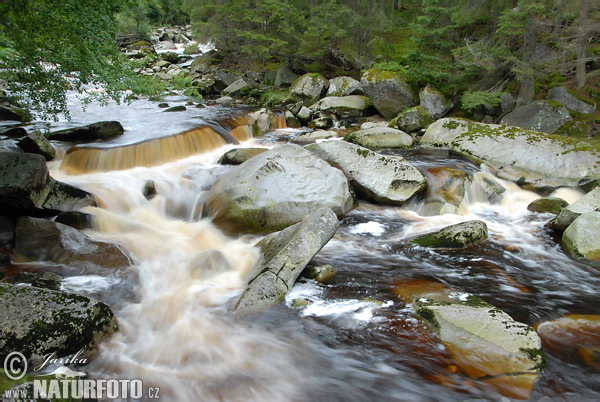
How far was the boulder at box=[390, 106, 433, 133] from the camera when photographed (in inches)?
531

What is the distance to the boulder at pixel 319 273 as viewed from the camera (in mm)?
5152

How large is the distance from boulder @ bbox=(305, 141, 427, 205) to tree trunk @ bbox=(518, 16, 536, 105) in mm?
6468

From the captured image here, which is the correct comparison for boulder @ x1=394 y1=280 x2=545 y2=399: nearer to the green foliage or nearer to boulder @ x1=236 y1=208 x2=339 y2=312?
boulder @ x1=236 y1=208 x2=339 y2=312

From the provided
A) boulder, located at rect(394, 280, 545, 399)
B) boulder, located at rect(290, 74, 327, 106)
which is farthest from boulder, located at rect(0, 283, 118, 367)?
boulder, located at rect(290, 74, 327, 106)

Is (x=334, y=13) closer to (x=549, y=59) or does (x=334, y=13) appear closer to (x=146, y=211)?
(x=549, y=59)

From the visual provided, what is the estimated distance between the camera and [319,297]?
4.72m

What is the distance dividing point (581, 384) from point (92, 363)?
4674 mm

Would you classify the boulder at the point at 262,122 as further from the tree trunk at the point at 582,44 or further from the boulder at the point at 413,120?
the tree trunk at the point at 582,44

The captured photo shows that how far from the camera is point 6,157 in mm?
6129

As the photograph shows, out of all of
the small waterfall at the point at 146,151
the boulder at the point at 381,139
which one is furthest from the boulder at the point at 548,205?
the small waterfall at the point at 146,151

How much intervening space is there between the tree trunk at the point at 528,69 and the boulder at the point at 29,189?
13.1m

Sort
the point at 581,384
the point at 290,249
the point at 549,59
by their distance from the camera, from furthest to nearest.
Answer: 1. the point at 549,59
2. the point at 290,249
3. the point at 581,384

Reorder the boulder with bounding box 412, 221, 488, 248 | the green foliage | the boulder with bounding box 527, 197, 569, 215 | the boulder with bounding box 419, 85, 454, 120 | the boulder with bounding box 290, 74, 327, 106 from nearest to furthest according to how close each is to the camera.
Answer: the boulder with bounding box 412, 221, 488, 248 < the boulder with bounding box 527, 197, 569, 215 < the green foliage < the boulder with bounding box 419, 85, 454, 120 < the boulder with bounding box 290, 74, 327, 106

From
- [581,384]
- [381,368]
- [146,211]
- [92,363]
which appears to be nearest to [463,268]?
[581,384]
